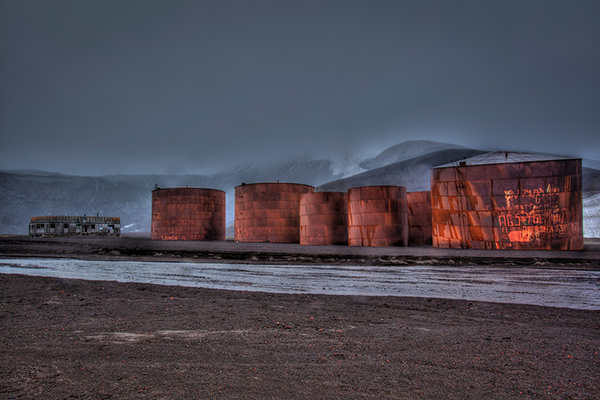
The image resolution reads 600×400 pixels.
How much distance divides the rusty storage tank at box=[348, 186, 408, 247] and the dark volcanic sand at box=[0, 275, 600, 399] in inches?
627

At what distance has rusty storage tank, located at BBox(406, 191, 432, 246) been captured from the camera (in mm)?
27547

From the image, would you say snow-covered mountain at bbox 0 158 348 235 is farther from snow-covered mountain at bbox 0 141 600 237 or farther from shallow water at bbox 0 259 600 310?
shallow water at bbox 0 259 600 310

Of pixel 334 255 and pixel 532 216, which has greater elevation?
pixel 532 216

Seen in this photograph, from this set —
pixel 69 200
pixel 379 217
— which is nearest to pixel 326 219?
pixel 379 217

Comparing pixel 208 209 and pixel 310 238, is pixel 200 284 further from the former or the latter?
pixel 208 209

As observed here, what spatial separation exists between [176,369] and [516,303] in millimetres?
6666

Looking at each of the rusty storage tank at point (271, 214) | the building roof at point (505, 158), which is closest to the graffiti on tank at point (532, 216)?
the building roof at point (505, 158)

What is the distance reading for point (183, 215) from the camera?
32.3m

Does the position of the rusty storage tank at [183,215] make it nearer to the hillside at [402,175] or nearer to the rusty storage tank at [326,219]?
the rusty storage tank at [326,219]

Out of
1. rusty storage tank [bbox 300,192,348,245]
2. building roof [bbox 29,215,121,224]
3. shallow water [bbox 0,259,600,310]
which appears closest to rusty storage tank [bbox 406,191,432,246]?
rusty storage tank [bbox 300,192,348,245]

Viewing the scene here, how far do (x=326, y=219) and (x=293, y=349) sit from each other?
21470mm

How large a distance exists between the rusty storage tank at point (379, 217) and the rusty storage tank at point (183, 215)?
46.6ft

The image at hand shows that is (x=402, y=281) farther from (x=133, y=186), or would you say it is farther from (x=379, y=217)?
(x=133, y=186)

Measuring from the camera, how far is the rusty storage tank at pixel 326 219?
2595 centimetres
